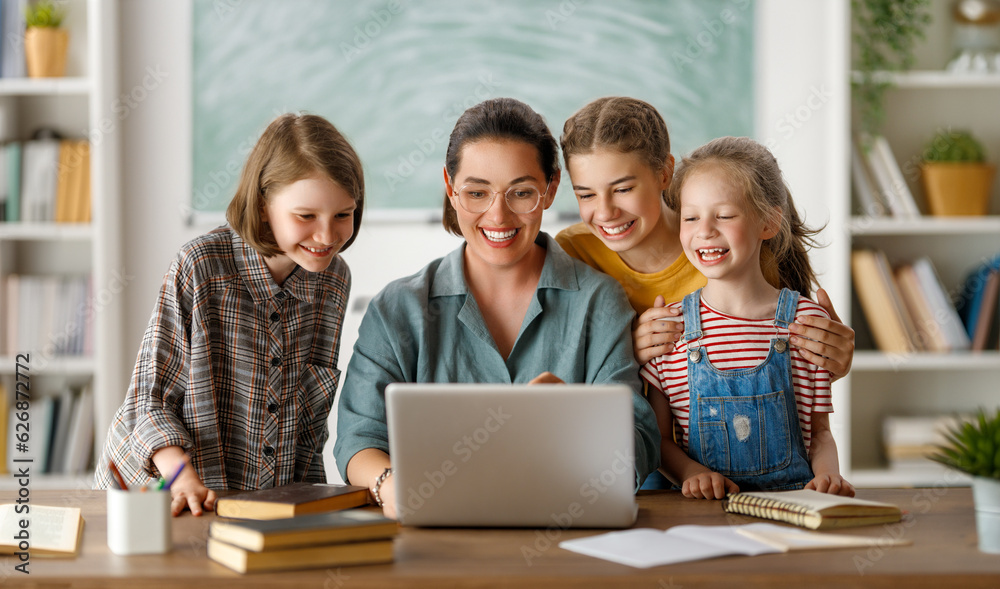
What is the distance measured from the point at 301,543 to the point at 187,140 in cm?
248

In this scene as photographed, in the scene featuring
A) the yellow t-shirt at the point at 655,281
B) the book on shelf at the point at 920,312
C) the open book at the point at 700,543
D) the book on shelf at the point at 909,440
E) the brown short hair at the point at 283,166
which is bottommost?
the book on shelf at the point at 909,440

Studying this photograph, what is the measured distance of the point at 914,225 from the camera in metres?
2.96

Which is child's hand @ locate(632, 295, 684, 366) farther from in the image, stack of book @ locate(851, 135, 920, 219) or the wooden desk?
stack of book @ locate(851, 135, 920, 219)

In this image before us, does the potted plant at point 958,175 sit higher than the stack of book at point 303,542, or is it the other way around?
the potted plant at point 958,175

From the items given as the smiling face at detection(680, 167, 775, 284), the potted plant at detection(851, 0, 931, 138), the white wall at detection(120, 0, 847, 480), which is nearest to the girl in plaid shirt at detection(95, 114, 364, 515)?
the smiling face at detection(680, 167, 775, 284)

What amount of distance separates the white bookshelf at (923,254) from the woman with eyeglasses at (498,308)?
1.82 meters

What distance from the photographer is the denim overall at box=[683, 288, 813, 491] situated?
1515mm

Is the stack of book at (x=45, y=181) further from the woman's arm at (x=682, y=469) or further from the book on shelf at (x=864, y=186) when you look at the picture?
the book on shelf at (x=864, y=186)

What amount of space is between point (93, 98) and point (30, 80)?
0.74ft

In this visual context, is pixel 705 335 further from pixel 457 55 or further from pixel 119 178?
pixel 119 178

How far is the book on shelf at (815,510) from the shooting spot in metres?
1.19

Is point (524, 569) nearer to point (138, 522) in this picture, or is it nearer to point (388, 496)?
point (388, 496)

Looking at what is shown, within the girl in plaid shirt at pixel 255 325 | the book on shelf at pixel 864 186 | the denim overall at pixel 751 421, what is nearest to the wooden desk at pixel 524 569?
the denim overall at pixel 751 421

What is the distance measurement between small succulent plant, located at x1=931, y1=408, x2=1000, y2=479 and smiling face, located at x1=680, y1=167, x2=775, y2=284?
52 cm
